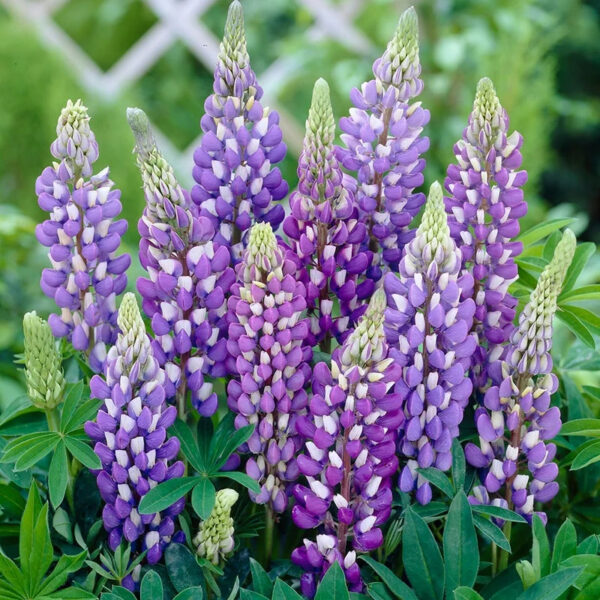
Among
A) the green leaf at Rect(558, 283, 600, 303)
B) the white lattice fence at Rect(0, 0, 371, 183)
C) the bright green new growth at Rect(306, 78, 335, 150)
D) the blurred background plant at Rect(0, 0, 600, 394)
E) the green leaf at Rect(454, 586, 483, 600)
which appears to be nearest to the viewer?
the green leaf at Rect(454, 586, 483, 600)

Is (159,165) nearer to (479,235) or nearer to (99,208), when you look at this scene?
(99,208)

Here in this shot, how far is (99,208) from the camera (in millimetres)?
687

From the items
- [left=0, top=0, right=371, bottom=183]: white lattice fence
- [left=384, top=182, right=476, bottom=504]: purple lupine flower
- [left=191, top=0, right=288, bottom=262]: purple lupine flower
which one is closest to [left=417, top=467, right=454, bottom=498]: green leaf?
[left=384, top=182, right=476, bottom=504]: purple lupine flower

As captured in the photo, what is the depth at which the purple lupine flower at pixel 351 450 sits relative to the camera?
590 millimetres

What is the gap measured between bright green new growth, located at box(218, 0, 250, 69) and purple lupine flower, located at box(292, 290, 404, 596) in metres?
0.24

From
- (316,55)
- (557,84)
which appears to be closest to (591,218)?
(557,84)

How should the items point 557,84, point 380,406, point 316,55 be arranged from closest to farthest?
point 380,406 → point 316,55 → point 557,84

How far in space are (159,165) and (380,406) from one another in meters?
0.24

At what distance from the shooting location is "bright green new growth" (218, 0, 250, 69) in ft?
2.21

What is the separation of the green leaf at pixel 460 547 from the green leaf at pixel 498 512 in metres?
0.03

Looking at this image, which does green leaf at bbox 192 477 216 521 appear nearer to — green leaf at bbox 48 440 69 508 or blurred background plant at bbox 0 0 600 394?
green leaf at bbox 48 440 69 508

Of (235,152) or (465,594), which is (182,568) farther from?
(235,152)

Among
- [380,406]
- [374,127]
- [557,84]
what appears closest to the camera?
[380,406]

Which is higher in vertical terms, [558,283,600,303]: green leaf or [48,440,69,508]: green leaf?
[48,440,69,508]: green leaf
